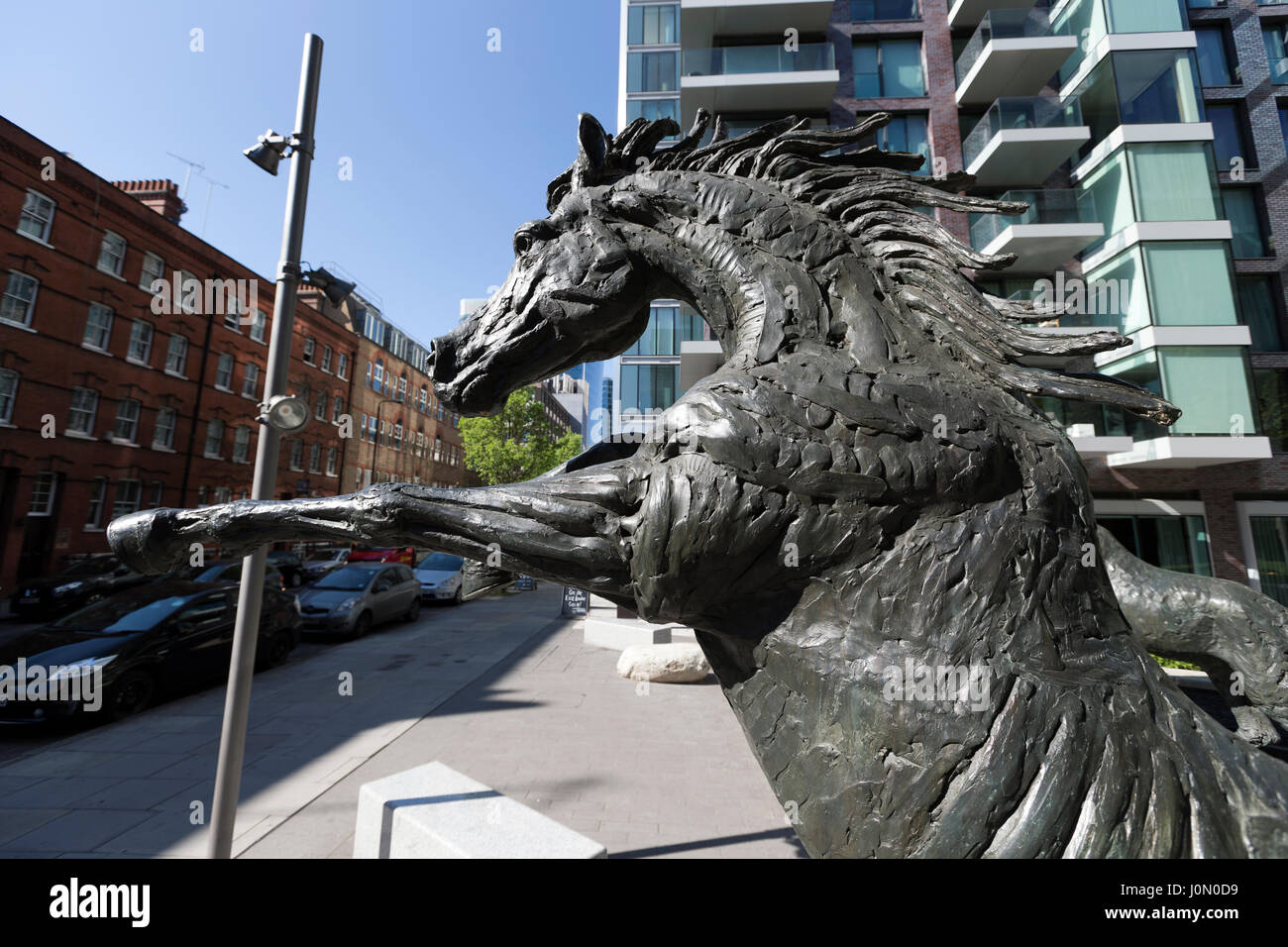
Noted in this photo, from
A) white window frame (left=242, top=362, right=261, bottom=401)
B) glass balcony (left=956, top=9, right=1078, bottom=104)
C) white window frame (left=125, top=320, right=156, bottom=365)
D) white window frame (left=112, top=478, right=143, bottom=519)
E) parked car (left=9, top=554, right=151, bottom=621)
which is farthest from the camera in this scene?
white window frame (left=242, top=362, right=261, bottom=401)

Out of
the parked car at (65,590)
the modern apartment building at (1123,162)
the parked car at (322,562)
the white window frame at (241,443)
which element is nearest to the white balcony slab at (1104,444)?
the modern apartment building at (1123,162)

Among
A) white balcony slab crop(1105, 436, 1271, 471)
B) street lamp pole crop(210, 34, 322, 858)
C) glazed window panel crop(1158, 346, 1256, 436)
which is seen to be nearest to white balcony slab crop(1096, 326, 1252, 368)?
glazed window panel crop(1158, 346, 1256, 436)

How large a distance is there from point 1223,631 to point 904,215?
1.50 metres

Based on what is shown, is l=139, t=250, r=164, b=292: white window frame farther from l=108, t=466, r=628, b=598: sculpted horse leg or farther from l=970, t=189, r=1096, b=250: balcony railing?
l=970, t=189, r=1096, b=250: balcony railing

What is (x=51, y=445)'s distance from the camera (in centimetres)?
1828

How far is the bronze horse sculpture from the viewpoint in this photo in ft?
4.12

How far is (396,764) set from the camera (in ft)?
21.8

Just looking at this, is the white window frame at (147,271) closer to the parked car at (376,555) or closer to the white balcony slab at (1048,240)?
the parked car at (376,555)

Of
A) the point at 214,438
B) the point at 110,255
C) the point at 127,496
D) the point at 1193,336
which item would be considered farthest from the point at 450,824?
the point at 214,438

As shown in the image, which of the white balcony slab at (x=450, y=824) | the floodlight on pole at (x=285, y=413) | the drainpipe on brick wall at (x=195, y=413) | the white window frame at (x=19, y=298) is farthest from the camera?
the drainpipe on brick wall at (x=195, y=413)

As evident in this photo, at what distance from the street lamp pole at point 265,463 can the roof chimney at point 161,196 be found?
81.9 feet

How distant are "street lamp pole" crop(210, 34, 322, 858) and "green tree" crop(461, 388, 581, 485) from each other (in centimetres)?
2327

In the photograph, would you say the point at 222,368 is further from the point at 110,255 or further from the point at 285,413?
the point at 285,413

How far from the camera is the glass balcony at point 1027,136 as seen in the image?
56.2ft
